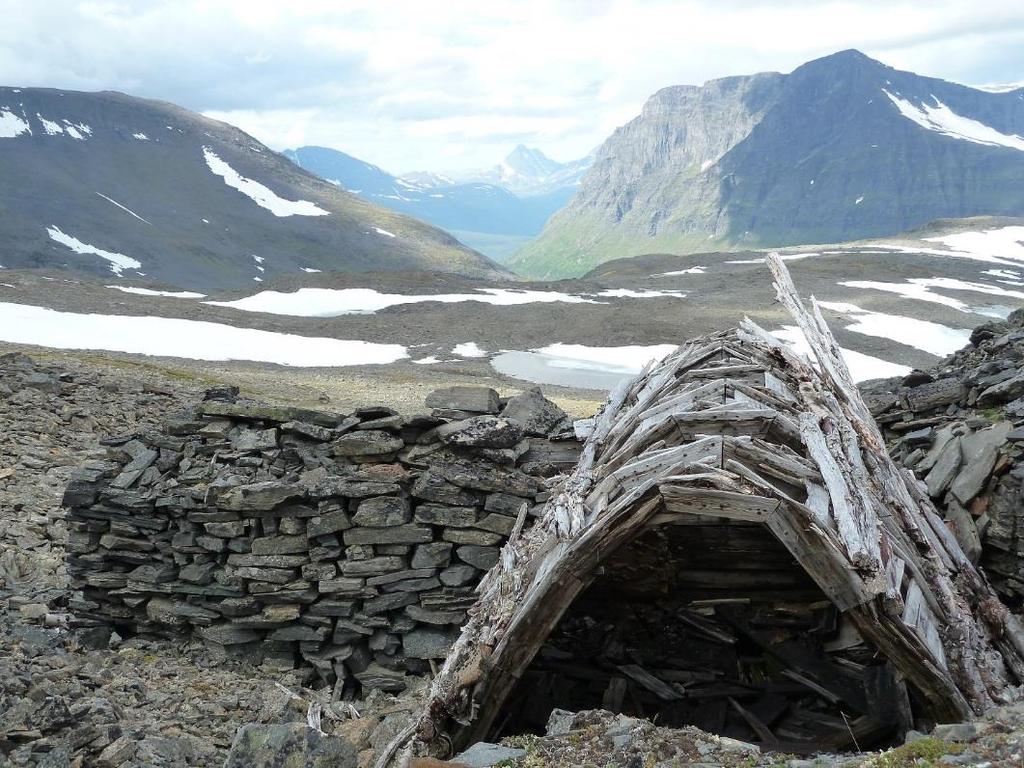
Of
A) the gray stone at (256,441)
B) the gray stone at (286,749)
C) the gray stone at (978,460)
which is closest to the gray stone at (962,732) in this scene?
the gray stone at (286,749)

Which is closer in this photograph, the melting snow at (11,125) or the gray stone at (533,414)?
the gray stone at (533,414)

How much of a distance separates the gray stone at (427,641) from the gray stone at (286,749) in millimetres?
3320

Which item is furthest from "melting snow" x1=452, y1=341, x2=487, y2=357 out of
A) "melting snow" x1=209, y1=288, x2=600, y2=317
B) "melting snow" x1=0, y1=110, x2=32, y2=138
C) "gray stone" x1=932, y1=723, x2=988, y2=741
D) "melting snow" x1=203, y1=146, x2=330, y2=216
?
"melting snow" x1=0, y1=110, x2=32, y2=138

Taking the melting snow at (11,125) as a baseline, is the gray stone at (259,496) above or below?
below

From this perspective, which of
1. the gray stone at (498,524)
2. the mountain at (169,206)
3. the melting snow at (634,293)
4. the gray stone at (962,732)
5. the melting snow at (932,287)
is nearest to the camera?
the gray stone at (962,732)

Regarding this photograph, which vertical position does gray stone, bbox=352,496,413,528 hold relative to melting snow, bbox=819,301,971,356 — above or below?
below

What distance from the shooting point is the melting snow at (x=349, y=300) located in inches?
2179

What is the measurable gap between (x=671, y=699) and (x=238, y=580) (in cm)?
475

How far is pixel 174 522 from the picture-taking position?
9727mm

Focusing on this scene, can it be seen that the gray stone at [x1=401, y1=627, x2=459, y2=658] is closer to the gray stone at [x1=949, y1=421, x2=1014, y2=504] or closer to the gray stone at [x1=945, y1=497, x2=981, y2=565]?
the gray stone at [x1=945, y1=497, x2=981, y2=565]

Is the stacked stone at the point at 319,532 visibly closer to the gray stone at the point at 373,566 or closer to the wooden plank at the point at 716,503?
the gray stone at the point at 373,566

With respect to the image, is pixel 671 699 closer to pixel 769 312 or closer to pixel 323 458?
pixel 323 458

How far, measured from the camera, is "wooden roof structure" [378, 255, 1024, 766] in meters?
5.68

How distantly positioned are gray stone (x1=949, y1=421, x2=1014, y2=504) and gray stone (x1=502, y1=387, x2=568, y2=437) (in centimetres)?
431
